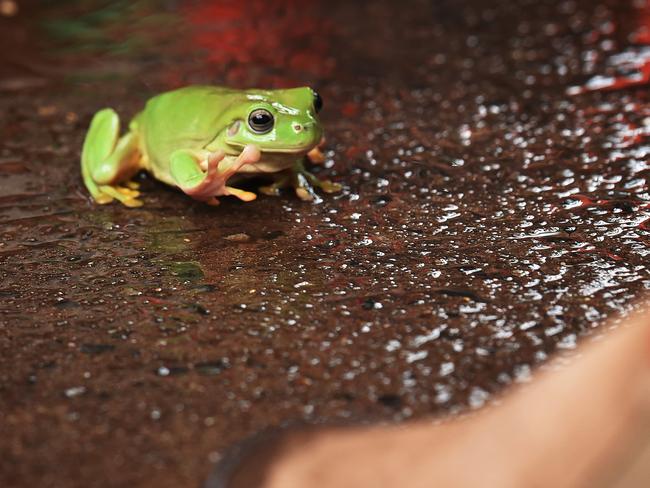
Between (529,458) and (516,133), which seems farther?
(516,133)

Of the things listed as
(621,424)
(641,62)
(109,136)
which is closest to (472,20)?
(641,62)

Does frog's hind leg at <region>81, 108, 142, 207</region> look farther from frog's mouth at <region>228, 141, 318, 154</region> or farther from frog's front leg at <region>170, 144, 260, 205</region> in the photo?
frog's mouth at <region>228, 141, 318, 154</region>

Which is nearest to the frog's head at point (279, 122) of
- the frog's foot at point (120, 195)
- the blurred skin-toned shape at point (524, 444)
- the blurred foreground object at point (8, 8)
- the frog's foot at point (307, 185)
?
the frog's foot at point (307, 185)

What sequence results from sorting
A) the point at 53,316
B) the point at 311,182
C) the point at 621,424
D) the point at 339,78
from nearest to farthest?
the point at 621,424 < the point at 53,316 < the point at 311,182 < the point at 339,78

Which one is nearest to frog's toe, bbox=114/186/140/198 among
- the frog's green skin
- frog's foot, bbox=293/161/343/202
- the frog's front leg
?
the frog's green skin

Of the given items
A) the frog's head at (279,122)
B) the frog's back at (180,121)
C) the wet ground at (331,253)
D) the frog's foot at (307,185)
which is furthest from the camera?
the frog's foot at (307,185)

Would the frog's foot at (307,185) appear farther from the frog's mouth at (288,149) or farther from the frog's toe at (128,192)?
the frog's toe at (128,192)

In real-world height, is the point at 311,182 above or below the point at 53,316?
above

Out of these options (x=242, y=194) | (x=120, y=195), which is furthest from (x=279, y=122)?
(x=120, y=195)

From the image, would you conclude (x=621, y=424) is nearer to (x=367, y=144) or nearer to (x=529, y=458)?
(x=529, y=458)
